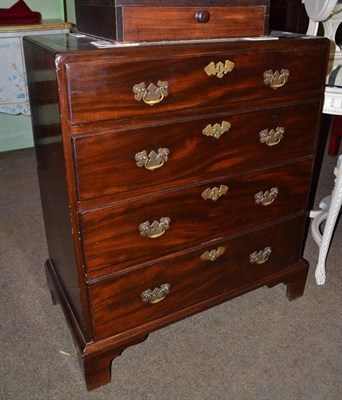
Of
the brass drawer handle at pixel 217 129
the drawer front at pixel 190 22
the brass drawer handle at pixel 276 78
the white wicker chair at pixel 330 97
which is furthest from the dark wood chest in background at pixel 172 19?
the white wicker chair at pixel 330 97

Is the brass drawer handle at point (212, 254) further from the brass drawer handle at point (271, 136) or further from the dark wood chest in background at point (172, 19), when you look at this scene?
the dark wood chest in background at point (172, 19)

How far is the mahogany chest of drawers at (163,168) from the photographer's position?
3.22 ft

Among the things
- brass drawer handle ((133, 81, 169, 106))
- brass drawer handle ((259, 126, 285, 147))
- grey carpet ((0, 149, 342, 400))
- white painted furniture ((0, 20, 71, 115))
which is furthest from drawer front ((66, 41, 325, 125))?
white painted furniture ((0, 20, 71, 115))

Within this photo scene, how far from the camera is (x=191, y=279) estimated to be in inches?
52.7

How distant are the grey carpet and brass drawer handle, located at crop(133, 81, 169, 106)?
83 centimetres

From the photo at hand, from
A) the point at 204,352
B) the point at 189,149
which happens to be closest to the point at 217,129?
the point at 189,149

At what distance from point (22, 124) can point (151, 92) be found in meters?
2.31

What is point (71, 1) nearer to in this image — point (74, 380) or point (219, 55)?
point (219, 55)

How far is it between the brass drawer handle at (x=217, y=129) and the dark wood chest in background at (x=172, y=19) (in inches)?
8.9

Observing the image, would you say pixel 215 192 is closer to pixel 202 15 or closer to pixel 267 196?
pixel 267 196

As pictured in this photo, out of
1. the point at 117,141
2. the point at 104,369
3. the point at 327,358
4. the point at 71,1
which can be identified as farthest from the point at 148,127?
the point at 71,1

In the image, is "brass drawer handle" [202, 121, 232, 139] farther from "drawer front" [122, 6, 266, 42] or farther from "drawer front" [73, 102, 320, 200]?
"drawer front" [122, 6, 266, 42]

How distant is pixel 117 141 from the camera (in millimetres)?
1015

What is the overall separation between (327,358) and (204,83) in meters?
0.96
